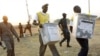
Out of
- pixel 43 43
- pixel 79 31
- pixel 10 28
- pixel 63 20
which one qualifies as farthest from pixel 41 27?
pixel 63 20

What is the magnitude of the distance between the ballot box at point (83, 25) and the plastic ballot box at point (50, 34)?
58 cm

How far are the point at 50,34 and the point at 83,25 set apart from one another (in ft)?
3.27

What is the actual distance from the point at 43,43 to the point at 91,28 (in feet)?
4.64

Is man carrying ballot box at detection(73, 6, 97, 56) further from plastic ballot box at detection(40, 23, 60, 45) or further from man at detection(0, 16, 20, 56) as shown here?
man at detection(0, 16, 20, 56)

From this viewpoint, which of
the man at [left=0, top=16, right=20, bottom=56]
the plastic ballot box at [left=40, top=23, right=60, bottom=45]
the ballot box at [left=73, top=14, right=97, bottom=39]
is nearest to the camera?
the plastic ballot box at [left=40, top=23, right=60, bottom=45]

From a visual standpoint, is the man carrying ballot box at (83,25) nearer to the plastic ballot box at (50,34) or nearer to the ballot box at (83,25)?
the ballot box at (83,25)

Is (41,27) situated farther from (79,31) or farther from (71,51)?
(71,51)

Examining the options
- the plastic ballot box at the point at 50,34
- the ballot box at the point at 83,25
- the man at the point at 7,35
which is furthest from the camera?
the man at the point at 7,35

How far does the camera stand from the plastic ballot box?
895 centimetres

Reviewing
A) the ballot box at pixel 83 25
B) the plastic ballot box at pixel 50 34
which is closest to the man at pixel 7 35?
the plastic ballot box at pixel 50 34

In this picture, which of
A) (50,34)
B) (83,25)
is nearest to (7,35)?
(50,34)

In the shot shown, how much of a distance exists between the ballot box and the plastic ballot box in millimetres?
580

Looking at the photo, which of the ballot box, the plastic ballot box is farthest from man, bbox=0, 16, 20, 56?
the ballot box

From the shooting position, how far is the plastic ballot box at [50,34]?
8.95 m
